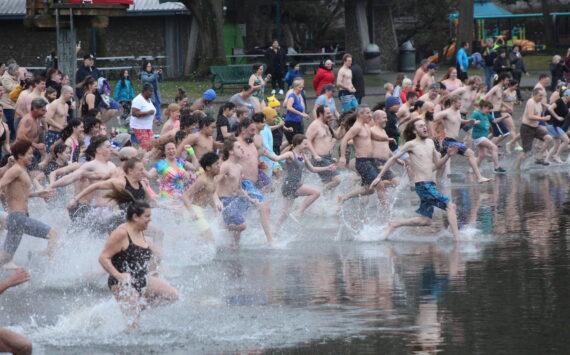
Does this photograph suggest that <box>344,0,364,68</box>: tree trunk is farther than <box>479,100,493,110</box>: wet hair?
Yes

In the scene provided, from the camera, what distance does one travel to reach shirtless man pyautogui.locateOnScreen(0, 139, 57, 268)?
35.9 ft

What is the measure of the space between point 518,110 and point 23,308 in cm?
2032

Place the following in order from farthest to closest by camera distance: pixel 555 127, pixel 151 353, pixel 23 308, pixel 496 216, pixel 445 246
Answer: pixel 555 127
pixel 496 216
pixel 445 246
pixel 23 308
pixel 151 353

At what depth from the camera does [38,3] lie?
21.1m

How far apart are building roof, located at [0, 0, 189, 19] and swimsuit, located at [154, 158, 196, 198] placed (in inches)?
1128

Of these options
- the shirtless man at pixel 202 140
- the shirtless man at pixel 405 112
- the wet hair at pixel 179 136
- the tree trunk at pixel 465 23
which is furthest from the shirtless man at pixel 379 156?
the tree trunk at pixel 465 23

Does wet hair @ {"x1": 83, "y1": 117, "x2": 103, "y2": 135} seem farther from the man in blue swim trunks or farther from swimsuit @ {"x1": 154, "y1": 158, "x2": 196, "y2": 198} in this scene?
the man in blue swim trunks

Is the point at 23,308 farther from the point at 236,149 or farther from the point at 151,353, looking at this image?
the point at 236,149

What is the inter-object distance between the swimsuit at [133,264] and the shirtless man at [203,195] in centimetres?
313

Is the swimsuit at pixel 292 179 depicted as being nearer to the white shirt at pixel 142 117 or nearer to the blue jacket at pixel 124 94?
the white shirt at pixel 142 117

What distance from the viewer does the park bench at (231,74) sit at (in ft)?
103

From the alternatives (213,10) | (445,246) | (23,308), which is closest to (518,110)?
(213,10)

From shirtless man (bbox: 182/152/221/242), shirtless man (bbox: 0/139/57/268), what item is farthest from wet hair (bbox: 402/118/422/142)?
shirtless man (bbox: 0/139/57/268)

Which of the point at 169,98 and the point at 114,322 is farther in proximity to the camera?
the point at 169,98
